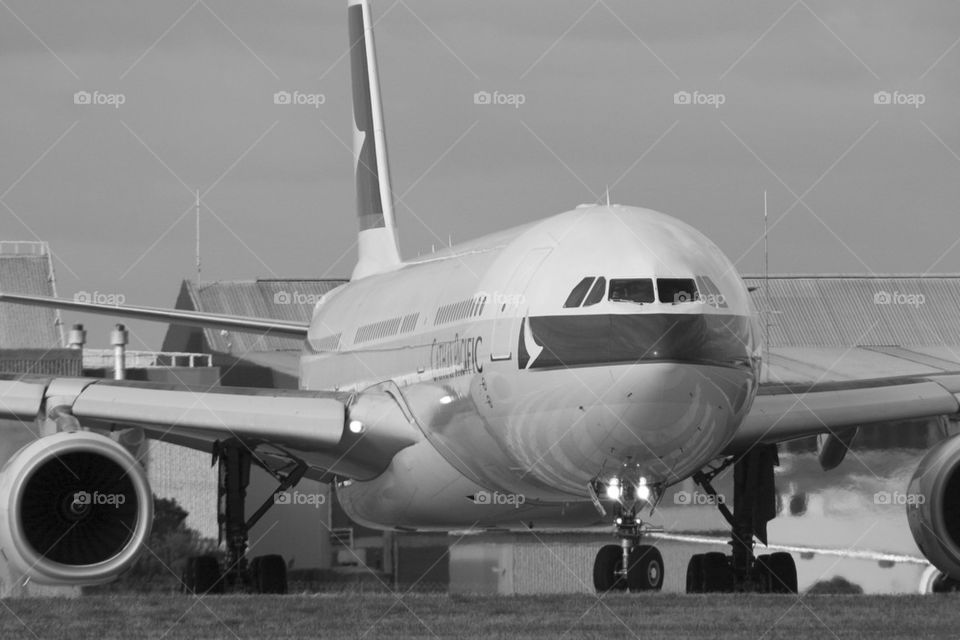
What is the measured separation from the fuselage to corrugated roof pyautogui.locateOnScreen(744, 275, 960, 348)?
25.2 m

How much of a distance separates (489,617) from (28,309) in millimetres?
31199

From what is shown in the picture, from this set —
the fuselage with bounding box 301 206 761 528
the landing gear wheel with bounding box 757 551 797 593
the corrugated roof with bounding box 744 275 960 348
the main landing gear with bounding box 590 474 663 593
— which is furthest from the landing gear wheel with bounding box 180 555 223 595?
the corrugated roof with bounding box 744 275 960 348

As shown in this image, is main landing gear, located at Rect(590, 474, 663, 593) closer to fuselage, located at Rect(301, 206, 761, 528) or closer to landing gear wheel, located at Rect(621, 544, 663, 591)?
landing gear wheel, located at Rect(621, 544, 663, 591)

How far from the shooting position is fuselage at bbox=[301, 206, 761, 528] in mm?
15242

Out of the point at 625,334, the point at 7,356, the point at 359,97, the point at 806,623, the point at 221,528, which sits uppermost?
the point at 359,97

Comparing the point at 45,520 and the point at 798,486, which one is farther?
the point at 798,486

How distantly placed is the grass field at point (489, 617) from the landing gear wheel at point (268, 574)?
3.76 metres

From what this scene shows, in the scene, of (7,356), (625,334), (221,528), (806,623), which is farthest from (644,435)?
(7,356)

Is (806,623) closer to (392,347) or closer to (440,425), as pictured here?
(440,425)

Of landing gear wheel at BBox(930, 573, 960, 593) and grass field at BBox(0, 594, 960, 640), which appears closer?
grass field at BBox(0, 594, 960, 640)

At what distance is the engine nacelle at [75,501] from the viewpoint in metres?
17.6

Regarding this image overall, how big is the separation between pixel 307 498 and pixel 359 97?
6.89 meters

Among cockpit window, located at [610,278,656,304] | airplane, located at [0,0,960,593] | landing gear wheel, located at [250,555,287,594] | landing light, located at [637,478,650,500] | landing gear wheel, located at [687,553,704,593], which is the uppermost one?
cockpit window, located at [610,278,656,304]

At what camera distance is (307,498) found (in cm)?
2589
